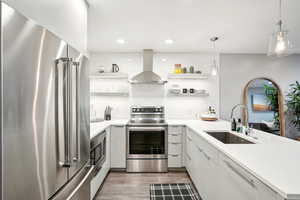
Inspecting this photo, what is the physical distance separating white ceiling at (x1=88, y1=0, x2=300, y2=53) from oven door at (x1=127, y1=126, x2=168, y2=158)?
1704 mm

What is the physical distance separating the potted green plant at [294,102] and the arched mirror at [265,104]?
0.19m

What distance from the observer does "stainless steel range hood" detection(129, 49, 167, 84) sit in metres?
3.76

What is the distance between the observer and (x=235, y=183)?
1.38 m

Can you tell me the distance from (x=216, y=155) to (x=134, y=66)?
9.68ft

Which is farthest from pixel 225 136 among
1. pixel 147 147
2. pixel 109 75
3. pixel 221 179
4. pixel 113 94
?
pixel 109 75

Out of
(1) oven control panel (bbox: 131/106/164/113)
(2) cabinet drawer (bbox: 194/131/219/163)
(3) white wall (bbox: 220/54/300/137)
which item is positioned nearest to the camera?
(2) cabinet drawer (bbox: 194/131/219/163)

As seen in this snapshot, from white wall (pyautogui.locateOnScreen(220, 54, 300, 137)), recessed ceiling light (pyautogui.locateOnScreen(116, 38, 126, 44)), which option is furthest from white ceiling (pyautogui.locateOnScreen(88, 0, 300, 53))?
white wall (pyautogui.locateOnScreen(220, 54, 300, 137))

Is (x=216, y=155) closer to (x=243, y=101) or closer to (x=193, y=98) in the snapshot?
(x=193, y=98)

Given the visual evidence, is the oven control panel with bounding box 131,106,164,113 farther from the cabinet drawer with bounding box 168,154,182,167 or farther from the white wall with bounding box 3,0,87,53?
the white wall with bounding box 3,0,87,53

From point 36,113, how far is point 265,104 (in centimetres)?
510

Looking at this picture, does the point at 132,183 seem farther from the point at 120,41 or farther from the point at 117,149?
the point at 120,41

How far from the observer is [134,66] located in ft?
13.8

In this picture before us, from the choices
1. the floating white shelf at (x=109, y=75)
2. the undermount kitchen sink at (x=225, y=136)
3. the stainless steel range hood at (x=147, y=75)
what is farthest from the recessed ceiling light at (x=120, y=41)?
the undermount kitchen sink at (x=225, y=136)

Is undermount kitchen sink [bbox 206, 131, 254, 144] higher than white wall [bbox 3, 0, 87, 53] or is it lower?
lower
